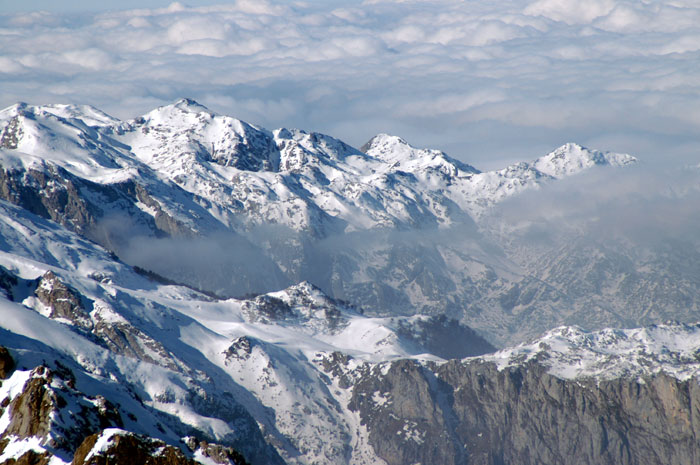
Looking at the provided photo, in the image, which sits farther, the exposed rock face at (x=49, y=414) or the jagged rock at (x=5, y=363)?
the jagged rock at (x=5, y=363)

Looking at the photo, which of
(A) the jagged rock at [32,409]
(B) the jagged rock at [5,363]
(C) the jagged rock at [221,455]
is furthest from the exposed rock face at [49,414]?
(B) the jagged rock at [5,363]

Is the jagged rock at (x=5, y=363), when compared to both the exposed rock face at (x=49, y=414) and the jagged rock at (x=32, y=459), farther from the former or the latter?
the jagged rock at (x=32, y=459)

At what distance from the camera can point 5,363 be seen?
17038cm

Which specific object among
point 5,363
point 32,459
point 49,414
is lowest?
point 5,363

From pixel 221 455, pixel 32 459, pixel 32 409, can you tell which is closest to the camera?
pixel 32 459

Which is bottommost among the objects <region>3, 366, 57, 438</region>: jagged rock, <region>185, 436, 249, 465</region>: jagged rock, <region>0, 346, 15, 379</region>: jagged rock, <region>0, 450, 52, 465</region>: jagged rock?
<region>185, 436, 249, 465</region>: jagged rock

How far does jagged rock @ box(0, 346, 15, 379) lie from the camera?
167 metres

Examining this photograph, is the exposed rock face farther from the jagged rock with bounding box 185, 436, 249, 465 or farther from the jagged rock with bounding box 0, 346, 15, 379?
the jagged rock with bounding box 0, 346, 15, 379

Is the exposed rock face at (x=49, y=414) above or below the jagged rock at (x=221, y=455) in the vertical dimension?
above

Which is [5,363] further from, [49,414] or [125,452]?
[125,452]

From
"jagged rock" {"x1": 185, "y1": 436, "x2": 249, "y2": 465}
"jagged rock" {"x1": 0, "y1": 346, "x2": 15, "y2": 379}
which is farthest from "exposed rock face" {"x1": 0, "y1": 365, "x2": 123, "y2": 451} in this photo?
"jagged rock" {"x1": 0, "y1": 346, "x2": 15, "y2": 379}

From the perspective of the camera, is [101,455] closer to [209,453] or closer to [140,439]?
[140,439]

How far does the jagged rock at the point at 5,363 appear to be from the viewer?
548 feet

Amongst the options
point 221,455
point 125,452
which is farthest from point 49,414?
point 221,455
